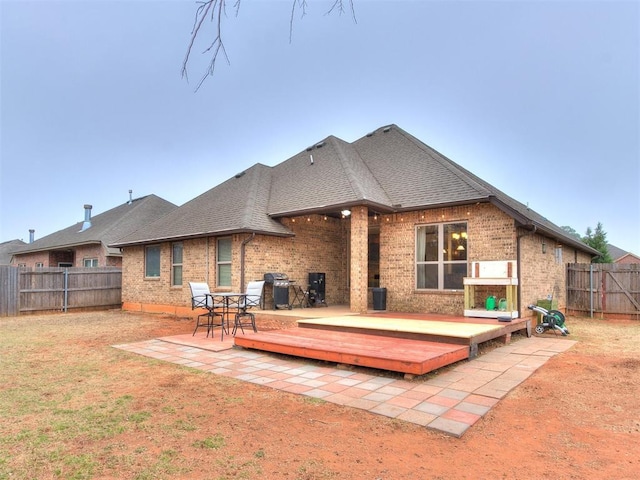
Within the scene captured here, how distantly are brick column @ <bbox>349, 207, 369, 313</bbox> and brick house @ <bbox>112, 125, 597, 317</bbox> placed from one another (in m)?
0.03

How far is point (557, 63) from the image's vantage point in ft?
53.7

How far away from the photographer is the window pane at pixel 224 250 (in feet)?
40.7

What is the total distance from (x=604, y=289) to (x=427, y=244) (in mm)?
8547

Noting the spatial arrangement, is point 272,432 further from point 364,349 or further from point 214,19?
point 214,19

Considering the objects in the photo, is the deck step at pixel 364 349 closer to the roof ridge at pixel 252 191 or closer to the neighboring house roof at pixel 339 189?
the neighboring house roof at pixel 339 189

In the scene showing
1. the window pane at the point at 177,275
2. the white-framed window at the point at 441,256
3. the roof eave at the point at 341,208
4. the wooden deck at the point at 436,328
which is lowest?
the wooden deck at the point at 436,328

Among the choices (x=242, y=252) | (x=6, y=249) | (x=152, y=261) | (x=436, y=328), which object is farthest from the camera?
(x=6, y=249)

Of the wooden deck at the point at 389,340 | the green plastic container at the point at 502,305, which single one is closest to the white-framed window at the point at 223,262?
the wooden deck at the point at 389,340

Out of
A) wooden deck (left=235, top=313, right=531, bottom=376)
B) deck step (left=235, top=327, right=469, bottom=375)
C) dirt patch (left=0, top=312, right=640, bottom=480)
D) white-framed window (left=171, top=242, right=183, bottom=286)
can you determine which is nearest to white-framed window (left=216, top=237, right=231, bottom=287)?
white-framed window (left=171, top=242, right=183, bottom=286)

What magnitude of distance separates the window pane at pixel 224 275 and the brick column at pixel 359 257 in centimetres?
406

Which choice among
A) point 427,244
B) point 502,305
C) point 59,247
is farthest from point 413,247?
point 59,247

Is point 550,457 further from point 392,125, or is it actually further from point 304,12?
point 392,125

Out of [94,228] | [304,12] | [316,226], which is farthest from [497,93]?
[94,228]

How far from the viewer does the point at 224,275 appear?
12.5m
